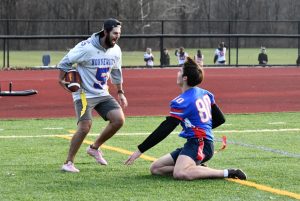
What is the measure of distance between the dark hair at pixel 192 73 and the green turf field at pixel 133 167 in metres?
1.12

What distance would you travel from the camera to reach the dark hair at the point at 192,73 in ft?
29.7

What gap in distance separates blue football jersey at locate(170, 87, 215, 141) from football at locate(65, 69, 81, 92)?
4.68 feet

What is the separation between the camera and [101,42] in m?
10.2

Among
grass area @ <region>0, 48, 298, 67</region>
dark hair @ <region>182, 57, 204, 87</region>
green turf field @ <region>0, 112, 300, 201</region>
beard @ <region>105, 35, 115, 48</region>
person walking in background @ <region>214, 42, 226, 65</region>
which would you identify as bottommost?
grass area @ <region>0, 48, 298, 67</region>

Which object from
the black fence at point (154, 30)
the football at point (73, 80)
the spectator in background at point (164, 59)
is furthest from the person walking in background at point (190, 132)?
the black fence at point (154, 30)

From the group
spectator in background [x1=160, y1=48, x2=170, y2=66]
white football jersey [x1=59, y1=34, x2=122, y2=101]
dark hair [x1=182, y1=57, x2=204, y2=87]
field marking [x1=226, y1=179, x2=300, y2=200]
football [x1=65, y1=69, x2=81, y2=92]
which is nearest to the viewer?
field marking [x1=226, y1=179, x2=300, y2=200]

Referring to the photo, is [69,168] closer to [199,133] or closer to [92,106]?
[92,106]

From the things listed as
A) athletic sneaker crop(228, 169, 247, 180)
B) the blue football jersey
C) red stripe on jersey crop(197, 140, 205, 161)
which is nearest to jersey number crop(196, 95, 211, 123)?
the blue football jersey

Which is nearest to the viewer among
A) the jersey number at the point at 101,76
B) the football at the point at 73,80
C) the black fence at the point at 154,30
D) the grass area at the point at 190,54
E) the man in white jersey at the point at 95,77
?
the football at the point at 73,80

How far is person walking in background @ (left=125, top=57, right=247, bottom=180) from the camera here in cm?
892

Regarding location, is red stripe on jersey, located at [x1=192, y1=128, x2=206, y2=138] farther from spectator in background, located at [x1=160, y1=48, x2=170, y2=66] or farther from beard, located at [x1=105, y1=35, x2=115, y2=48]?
spectator in background, located at [x1=160, y1=48, x2=170, y2=66]

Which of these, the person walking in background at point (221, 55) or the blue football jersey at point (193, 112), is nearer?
the blue football jersey at point (193, 112)

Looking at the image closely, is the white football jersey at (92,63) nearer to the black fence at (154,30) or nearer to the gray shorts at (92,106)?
the gray shorts at (92,106)

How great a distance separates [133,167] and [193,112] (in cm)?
154
